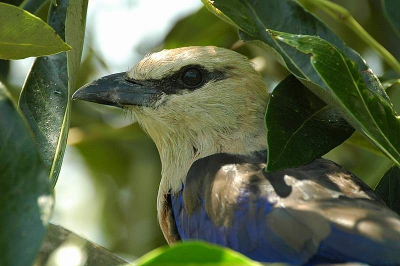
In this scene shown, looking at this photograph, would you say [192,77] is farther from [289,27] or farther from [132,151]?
[132,151]

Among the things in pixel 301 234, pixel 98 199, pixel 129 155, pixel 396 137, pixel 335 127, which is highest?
pixel 396 137

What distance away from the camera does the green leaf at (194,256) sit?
176 cm

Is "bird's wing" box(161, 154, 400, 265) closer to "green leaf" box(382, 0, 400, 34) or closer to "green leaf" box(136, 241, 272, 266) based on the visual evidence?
"green leaf" box(382, 0, 400, 34)

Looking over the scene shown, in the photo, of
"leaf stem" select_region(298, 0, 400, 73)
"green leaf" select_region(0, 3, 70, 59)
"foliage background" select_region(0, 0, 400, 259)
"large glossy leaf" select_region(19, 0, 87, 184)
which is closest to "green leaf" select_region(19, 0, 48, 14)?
"large glossy leaf" select_region(19, 0, 87, 184)

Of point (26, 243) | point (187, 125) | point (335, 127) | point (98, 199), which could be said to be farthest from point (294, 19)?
point (98, 199)

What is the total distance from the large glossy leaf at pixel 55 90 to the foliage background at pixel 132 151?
1319 millimetres

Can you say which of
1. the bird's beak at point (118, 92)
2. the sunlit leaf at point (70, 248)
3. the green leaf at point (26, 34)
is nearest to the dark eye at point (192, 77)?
the bird's beak at point (118, 92)

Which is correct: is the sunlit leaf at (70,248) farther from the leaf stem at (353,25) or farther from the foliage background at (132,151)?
the foliage background at (132,151)

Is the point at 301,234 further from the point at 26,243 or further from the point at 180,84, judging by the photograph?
the point at 180,84

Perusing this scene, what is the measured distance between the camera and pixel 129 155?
5391mm

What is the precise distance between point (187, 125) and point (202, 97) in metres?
0.18

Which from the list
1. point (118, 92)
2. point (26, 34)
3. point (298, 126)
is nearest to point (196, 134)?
point (118, 92)

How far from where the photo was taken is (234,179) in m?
3.63

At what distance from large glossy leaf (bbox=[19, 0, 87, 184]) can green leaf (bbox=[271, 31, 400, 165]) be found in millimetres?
988
